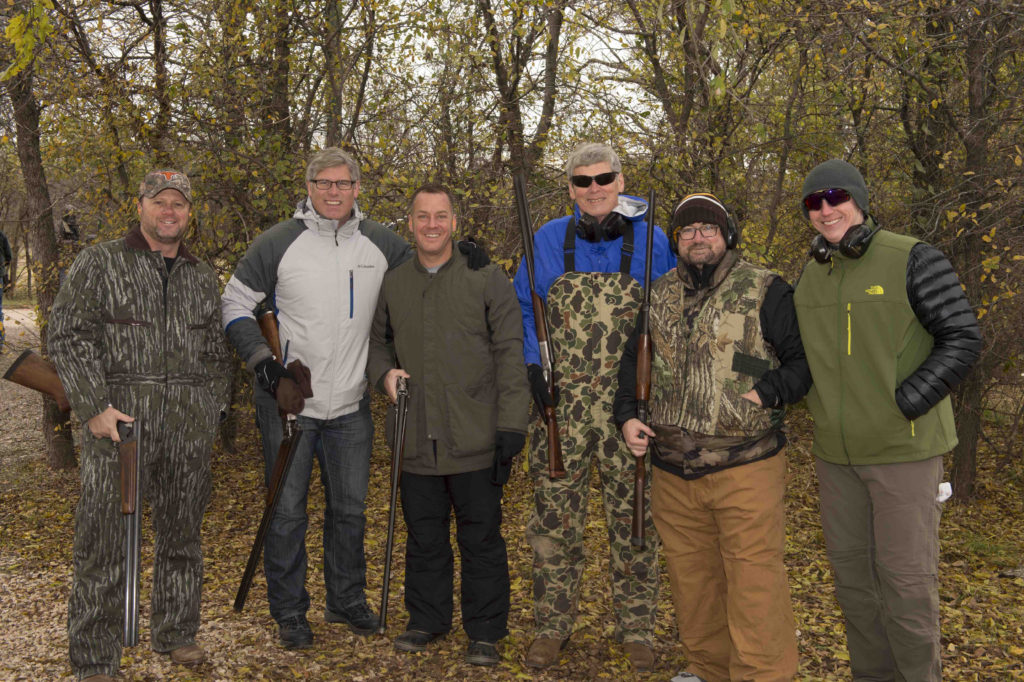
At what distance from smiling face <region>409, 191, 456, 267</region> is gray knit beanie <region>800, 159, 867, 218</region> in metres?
1.79

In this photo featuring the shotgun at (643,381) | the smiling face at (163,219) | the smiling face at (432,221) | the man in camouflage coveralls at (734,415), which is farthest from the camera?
the smiling face at (432,221)

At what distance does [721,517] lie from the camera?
375 cm

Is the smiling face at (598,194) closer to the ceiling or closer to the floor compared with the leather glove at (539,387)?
closer to the ceiling

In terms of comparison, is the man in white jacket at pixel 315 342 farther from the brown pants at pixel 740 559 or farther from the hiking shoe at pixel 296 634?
the brown pants at pixel 740 559

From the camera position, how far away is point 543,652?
444 cm

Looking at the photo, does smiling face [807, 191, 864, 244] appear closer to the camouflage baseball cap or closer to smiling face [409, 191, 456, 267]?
smiling face [409, 191, 456, 267]

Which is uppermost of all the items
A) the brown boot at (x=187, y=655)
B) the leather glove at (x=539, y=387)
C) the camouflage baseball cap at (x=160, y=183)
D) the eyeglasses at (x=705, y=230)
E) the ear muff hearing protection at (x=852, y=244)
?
the camouflage baseball cap at (x=160, y=183)

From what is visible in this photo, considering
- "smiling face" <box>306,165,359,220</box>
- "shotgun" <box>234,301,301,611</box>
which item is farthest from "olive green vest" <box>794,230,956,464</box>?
"shotgun" <box>234,301,301,611</box>

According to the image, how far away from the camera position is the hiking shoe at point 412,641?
4559 mm

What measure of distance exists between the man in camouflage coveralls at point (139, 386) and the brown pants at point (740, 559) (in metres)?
2.47

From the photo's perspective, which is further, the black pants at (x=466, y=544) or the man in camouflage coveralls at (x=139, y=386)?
the black pants at (x=466, y=544)

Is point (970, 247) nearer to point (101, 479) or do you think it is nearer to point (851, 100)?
point (851, 100)

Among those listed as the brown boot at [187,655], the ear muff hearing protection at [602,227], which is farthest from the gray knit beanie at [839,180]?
the brown boot at [187,655]

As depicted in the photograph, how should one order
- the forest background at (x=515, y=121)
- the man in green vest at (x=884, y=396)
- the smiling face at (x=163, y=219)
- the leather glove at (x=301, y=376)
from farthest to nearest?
the forest background at (x=515, y=121), the leather glove at (x=301, y=376), the smiling face at (x=163, y=219), the man in green vest at (x=884, y=396)
